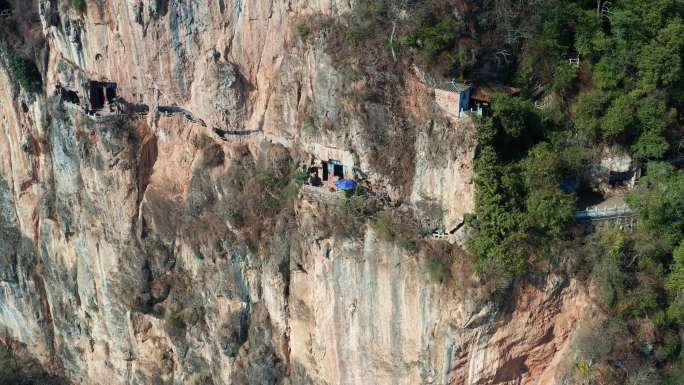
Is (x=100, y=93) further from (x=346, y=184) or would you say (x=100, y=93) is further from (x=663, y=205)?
(x=663, y=205)

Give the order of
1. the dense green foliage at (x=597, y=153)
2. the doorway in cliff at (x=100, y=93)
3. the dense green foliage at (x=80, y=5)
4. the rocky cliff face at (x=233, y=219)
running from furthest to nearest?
the doorway in cliff at (x=100, y=93)
the dense green foliage at (x=80, y=5)
the rocky cliff face at (x=233, y=219)
the dense green foliage at (x=597, y=153)

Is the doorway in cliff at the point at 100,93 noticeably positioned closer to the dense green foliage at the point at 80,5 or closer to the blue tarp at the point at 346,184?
the dense green foliage at the point at 80,5

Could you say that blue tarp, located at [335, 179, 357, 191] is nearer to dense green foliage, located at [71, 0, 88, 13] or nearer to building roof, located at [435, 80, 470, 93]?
building roof, located at [435, 80, 470, 93]

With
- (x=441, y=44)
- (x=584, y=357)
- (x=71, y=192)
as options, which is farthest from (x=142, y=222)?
(x=584, y=357)

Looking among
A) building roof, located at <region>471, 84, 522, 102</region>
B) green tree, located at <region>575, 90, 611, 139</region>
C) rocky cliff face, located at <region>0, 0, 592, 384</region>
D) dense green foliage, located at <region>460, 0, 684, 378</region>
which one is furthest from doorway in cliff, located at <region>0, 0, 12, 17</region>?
green tree, located at <region>575, 90, 611, 139</region>

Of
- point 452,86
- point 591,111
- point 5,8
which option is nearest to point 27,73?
point 5,8

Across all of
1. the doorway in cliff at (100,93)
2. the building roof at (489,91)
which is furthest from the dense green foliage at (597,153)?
the doorway in cliff at (100,93)
